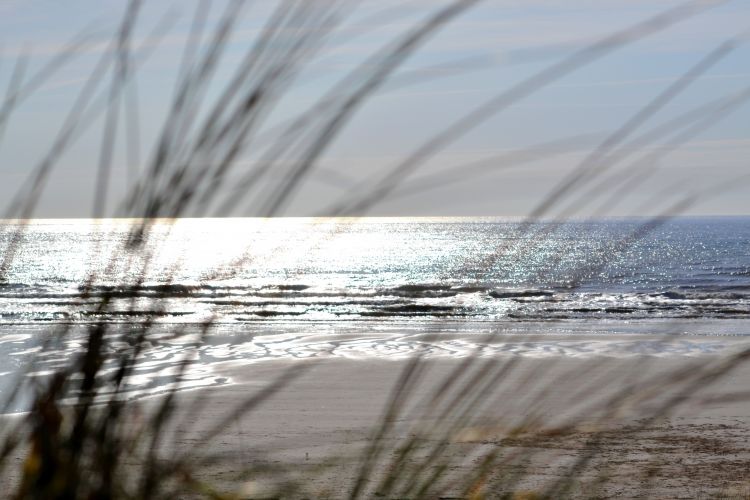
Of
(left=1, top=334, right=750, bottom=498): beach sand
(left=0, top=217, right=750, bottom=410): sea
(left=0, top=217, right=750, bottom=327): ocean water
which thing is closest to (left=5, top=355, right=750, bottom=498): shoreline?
(left=1, top=334, right=750, bottom=498): beach sand

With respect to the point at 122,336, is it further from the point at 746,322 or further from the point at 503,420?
the point at 746,322

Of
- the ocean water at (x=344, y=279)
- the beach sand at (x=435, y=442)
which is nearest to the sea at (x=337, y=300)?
the ocean water at (x=344, y=279)

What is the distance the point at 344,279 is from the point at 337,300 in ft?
46.4

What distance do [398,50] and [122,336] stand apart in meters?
0.51

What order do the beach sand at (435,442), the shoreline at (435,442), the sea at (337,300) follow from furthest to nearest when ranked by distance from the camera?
the shoreline at (435,442) → the beach sand at (435,442) → the sea at (337,300)

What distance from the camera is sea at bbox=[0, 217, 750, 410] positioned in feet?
2.92

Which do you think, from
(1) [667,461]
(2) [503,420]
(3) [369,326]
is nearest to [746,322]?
(3) [369,326]

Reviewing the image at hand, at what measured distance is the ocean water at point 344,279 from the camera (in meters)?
0.89

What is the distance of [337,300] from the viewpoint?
88.2ft

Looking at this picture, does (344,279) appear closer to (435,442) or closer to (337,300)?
(337,300)

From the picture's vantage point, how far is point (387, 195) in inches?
34.9

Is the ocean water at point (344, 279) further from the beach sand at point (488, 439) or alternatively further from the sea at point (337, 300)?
the beach sand at point (488, 439)

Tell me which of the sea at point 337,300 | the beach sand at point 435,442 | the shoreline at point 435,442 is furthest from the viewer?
the shoreline at point 435,442

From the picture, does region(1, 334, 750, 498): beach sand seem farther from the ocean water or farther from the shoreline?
Answer: the ocean water
